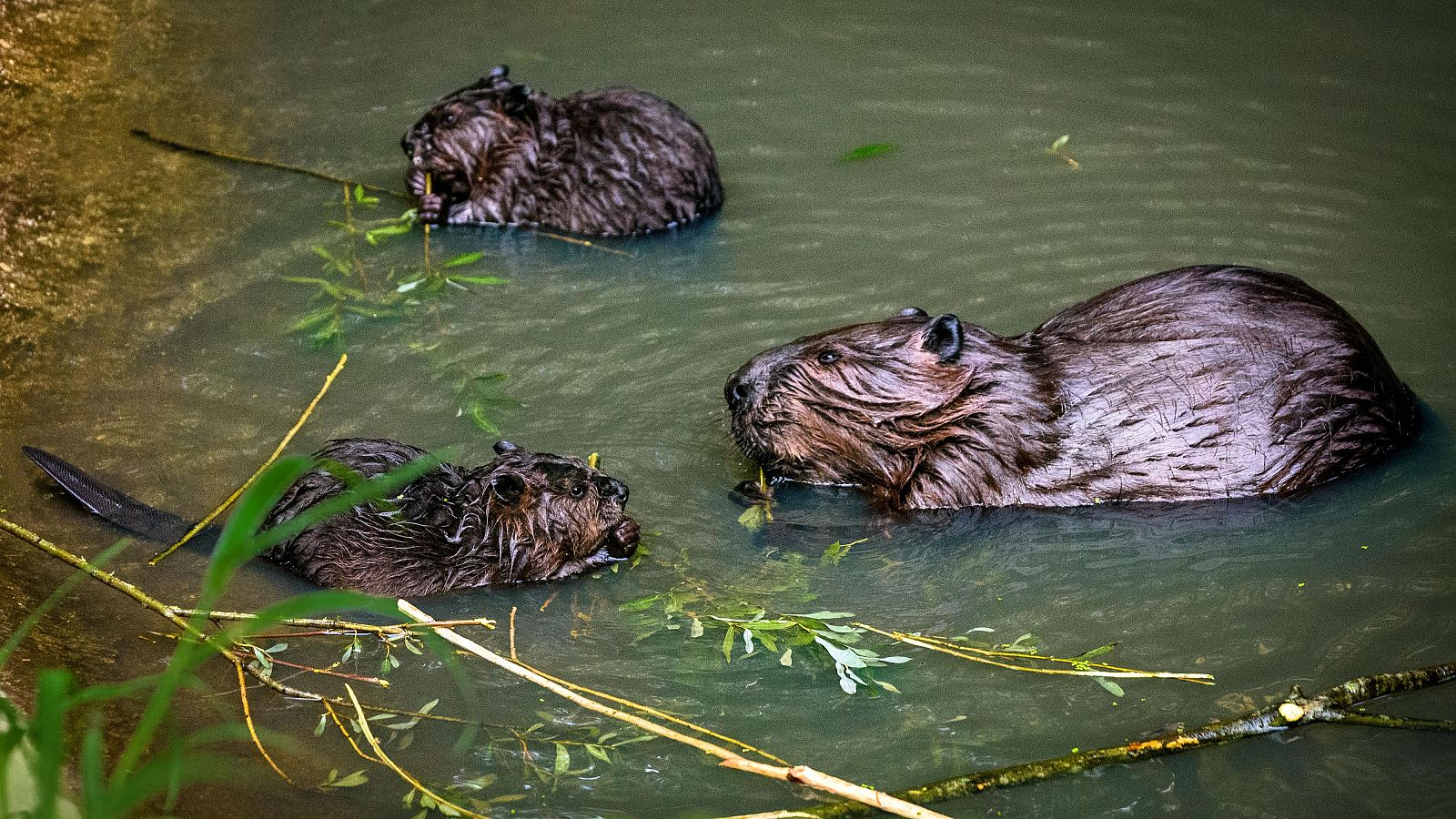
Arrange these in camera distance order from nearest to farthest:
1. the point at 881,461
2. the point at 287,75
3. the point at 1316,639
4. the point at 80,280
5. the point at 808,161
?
1. the point at 1316,639
2. the point at 881,461
3. the point at 80,280
4. the point at 808,161
5. the point at 287,75

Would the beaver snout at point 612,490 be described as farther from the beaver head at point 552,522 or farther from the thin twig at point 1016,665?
the thin twig at point 1016,665

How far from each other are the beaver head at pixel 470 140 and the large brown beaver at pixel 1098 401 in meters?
2.39

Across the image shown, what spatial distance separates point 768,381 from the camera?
462 centimetres

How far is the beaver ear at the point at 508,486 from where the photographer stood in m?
4.09

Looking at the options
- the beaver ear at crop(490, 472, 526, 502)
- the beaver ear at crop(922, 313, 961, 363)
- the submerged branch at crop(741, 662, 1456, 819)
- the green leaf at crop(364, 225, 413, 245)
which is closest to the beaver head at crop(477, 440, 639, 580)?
the beaver ear at crop(490, 472, 526, 502)

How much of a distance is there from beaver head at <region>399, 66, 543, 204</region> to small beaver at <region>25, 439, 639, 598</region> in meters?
2.53

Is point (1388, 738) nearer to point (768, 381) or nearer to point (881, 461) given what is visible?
point (881, 461)

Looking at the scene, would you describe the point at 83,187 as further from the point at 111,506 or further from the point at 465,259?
the point at 111,506

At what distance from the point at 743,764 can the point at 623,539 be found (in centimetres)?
128

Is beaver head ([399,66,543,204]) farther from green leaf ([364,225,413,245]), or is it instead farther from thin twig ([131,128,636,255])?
green leaf ([364,225,413,245])

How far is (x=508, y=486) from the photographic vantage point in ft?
13.5

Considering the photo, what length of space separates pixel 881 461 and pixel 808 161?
260 cm

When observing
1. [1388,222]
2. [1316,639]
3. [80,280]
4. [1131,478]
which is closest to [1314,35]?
[1388,222]

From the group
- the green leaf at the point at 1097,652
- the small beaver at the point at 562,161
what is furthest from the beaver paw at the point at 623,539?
the small beaver at the point at 562,161
